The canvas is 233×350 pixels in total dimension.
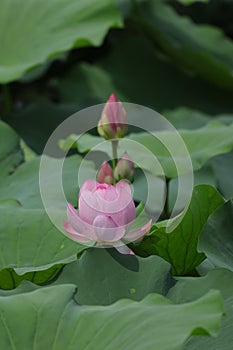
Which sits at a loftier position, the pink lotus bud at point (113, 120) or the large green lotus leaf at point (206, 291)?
the pink lotus bud at point (113, 120)

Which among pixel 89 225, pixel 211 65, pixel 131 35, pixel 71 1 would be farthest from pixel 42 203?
pixel 131 35

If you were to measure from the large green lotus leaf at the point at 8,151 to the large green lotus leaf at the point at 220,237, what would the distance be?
61 centimetres

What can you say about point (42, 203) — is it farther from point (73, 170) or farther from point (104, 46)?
point (104, 46)

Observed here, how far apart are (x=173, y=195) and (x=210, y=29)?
136 centimetres

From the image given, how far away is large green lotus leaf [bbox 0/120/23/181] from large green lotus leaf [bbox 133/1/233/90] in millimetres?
966

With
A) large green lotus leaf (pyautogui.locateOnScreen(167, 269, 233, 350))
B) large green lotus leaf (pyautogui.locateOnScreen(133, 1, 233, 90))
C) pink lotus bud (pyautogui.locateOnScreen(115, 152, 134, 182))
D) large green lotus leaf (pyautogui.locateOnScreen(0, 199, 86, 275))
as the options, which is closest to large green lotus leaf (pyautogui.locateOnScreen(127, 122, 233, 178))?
pink lotus bud (pyautogui.locateOnScreen(115, 152, 134, 182))

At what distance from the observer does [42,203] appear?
62.3 inches

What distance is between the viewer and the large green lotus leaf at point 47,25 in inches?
89.5

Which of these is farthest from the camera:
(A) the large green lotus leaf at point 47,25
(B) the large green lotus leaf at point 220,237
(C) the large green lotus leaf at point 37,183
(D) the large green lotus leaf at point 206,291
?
(A) the large green lotus leaf at point 47,25

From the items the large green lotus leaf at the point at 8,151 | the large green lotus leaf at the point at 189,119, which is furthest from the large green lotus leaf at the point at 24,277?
the large green lotus leaf at the point at 189,119

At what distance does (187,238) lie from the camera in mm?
1366

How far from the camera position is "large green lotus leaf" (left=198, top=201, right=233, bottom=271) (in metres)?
1.28

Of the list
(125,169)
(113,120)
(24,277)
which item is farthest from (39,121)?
(24,277)

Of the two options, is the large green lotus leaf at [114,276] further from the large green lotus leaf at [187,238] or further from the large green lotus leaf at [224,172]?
the large green lotus leaf at [224,172]
